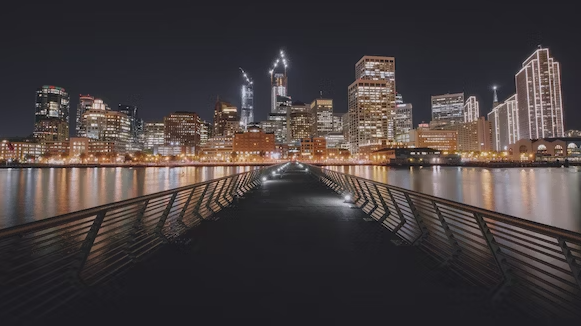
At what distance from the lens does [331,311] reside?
3.77m

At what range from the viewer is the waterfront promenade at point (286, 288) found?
3.62 m

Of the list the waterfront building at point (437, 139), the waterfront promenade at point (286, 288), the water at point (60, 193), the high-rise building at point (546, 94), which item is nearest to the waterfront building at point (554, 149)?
the waterfront building at point (437, 139)

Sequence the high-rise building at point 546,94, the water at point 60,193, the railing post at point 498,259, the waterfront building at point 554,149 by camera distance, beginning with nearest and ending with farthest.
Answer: the railing post at point 498,259 → the water at point 60,193 → the waterfront building at point 554,149 → the high-rise building at point 546,94

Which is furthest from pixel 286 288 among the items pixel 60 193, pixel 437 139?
pixel 437 139

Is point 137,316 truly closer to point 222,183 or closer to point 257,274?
point 257,274

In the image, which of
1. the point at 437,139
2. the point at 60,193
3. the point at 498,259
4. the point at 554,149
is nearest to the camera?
the point at 498,259

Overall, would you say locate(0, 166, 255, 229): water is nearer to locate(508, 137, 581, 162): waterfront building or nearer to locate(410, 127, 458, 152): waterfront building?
locate(508, 137, 581, 162): waterfront building

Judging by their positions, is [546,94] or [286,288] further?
[546,94]

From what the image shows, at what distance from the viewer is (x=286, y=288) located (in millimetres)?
4391

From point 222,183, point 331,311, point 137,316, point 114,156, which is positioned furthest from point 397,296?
point 114,156

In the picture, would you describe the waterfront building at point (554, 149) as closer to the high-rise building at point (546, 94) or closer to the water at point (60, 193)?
the high-rise building at point (546, 94)

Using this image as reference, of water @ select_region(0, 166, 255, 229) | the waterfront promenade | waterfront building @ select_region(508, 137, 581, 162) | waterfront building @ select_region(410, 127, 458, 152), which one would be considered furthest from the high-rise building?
the waterfront promenade

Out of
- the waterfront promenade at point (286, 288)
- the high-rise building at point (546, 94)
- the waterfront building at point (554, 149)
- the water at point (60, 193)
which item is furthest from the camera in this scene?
the high-rise building at point (546, 94)

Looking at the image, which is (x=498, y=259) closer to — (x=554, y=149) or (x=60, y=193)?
(x=60, y=193)
